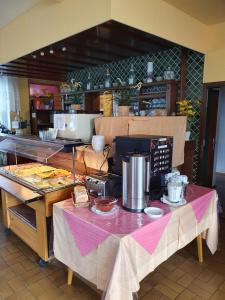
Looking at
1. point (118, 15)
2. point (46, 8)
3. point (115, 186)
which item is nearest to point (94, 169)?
point (115, 186)

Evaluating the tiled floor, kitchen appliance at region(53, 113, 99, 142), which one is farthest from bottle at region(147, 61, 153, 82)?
the tiled floor

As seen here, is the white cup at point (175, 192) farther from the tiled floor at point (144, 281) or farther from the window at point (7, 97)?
the window at point (7, 97)

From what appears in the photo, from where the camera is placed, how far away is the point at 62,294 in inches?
70.6

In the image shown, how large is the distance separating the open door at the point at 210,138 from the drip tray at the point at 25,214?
2639 millimetres

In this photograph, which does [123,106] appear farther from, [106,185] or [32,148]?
[32,148]

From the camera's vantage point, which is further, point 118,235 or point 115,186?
point 115,186

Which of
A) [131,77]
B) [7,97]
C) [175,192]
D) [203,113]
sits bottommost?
[175,192]

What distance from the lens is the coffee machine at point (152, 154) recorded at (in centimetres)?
161

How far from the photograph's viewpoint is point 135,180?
57.7 inches

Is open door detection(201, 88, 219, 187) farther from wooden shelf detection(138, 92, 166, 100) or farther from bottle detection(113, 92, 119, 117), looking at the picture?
bottle detection(113, 92, 119, 117)

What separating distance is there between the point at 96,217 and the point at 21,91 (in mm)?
5320

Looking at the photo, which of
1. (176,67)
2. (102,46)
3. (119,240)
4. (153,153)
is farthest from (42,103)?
(119,240)

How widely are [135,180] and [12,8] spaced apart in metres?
2.58

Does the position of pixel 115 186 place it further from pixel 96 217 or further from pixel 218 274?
pixel 218 274
